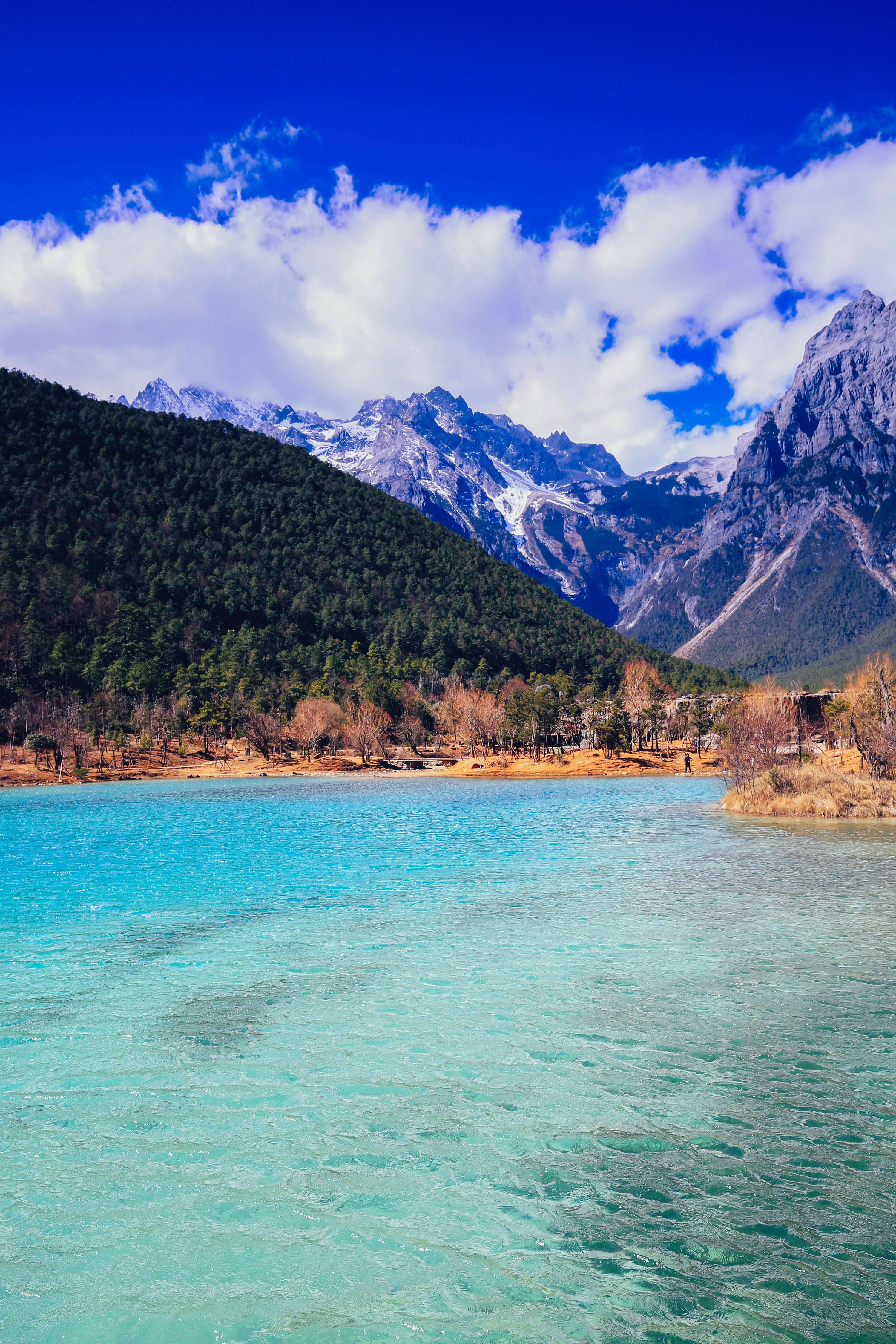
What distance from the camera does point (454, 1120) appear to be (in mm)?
8141

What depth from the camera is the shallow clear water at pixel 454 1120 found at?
18.2 ft

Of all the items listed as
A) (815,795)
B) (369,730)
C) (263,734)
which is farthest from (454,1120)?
(263,734)

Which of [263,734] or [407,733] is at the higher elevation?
[263,734]

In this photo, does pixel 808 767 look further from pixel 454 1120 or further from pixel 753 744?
pixel 454 1120

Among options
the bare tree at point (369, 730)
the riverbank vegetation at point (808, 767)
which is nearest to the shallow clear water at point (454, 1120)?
the riverbank vegetation at point (808, 767)

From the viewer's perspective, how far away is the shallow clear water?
18.2ft

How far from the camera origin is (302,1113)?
326 inches

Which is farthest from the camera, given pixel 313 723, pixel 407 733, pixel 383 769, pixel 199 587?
pixel 199 587

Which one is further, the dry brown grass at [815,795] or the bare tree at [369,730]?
the bare tree at [369,730]

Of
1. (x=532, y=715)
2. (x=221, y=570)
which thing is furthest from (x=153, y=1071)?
(x=221, y=570)

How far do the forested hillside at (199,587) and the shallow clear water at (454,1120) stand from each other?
98677 millimetres

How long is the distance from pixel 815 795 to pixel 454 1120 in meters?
32.1

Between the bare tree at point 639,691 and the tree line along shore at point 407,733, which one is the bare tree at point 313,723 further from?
the bare tree at point 639,691

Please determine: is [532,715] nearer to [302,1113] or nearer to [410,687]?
[410,687]
